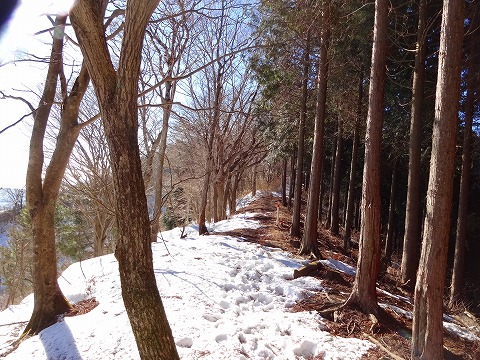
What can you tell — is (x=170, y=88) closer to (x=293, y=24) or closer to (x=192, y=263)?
(x=293, y=24)

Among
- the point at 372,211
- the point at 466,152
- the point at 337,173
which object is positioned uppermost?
the point at 466,152

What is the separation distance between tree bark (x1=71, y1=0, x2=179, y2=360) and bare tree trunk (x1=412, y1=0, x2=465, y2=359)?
8.65 feet

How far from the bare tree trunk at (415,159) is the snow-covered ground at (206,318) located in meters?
3.20

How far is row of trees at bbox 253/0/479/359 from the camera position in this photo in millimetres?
3457

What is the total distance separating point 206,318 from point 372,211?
2831 millimetres

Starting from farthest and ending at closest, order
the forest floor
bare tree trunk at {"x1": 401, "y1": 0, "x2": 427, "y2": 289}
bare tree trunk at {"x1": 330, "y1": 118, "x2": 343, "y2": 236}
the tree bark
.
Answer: bare tree trunk at {"x1": 330, "y1": 118, "x2": 343, "y2": 236}, bare tree trunk at {"x1": 401, "y1": 0, "x2": 427, "y2": 289}, the forest floor, the tree bark

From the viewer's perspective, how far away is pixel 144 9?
249 centimetres

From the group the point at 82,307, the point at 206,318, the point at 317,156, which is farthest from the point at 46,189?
the point at 317,156

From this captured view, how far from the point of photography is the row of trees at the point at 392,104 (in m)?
3.46

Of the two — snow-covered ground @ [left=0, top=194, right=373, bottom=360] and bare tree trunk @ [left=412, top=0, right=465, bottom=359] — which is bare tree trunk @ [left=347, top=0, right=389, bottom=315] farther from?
bare tree trunk @ [left=412, top=0, right=465, bottom=359]

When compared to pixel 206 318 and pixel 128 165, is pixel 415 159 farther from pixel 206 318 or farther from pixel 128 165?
pixel 128 165

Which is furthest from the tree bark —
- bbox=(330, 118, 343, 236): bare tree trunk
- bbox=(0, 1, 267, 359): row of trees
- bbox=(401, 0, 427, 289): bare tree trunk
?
bbox=(330, 118, 343, 236): bare tree trunk

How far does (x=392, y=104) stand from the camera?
1071 centimetres

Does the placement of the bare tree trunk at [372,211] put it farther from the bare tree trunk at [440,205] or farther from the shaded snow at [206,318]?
the bare tree trunk at [440,205]
